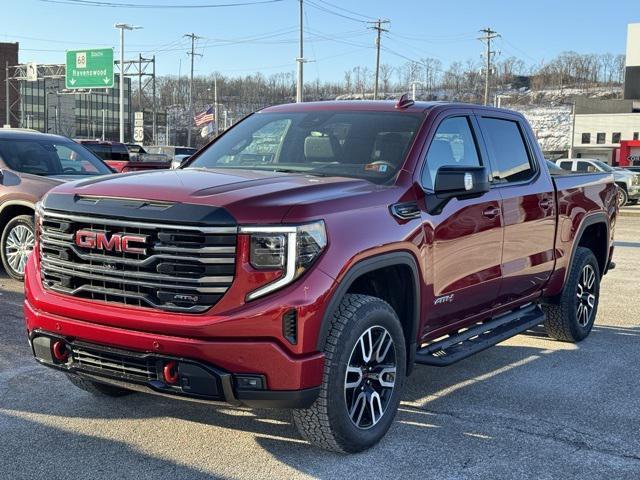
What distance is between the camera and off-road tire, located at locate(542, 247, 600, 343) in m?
6.52

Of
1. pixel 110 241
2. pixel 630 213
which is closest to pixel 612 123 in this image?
pixel 630 213

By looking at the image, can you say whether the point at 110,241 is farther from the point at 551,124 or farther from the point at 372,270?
the point at 551,124

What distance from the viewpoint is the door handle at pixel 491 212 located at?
501 cm

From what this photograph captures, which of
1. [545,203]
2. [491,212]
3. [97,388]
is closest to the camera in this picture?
[97,388]

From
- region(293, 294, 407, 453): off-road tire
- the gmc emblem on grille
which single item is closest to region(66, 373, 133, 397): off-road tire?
the gmc emblem on grille

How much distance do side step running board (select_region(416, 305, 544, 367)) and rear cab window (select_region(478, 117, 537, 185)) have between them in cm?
105

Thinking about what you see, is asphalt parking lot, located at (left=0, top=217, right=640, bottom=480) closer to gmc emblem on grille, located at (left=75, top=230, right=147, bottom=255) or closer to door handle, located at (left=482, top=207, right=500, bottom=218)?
gmc emblem on grille, located at (left=75, top=230, right=147, bottom=255)

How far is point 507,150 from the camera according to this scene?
574cm

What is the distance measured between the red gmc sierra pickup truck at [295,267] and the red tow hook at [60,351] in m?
0.02

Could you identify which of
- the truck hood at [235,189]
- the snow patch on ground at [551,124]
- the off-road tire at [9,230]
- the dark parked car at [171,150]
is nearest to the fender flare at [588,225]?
the truck hood at [235,189]

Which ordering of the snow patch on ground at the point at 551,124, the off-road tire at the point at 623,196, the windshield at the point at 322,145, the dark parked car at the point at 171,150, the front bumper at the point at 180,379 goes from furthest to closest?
the snow patch on ground at the point at 551,124 < the dark parked car at the point at 171,150 < the off-road tire at the point at 623,196 < the windshield at the point at 322,145 < the front bumper at the point at 180,379

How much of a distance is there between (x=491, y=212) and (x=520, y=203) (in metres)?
0.54

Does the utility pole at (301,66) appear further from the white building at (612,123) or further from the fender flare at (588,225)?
the white building at (612,123)

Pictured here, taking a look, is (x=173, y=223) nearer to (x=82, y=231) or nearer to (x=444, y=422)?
(x=82, y=231)
